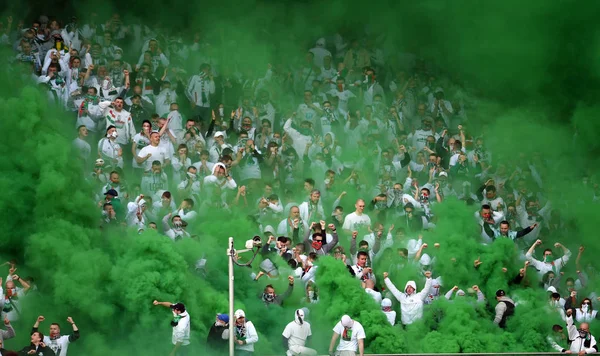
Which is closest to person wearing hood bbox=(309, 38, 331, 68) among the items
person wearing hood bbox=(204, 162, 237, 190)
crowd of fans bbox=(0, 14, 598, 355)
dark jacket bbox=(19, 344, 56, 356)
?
crowd of fans bbox=(0, 14, 598, 355)

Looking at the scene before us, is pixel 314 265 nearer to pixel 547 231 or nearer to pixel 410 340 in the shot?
pixel 410 340

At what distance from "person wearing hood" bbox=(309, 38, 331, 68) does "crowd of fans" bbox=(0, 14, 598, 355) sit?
0.04 m

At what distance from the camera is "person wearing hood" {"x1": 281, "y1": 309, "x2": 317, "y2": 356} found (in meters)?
16.7

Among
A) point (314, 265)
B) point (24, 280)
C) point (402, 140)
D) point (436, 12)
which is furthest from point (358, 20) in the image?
point (24, 280)

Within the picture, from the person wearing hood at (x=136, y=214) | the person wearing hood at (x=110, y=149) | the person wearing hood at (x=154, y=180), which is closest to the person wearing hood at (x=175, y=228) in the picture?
the person wearing hood at (x=136, y=214)

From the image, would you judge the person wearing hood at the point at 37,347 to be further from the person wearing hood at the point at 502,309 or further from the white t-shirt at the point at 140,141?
the person wearing hood at the point at 502,309

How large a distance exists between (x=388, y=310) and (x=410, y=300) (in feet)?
1.09

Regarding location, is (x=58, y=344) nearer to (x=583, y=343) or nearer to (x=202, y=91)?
(x=202, y=91)

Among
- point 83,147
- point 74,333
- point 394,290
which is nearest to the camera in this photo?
point 74,333

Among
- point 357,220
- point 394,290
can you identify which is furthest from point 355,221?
point 394,290

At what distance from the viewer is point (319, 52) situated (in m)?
23.1

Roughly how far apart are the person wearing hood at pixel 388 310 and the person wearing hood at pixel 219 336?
233cm

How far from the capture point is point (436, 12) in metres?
24.1

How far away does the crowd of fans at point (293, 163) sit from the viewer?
59.5 ft
